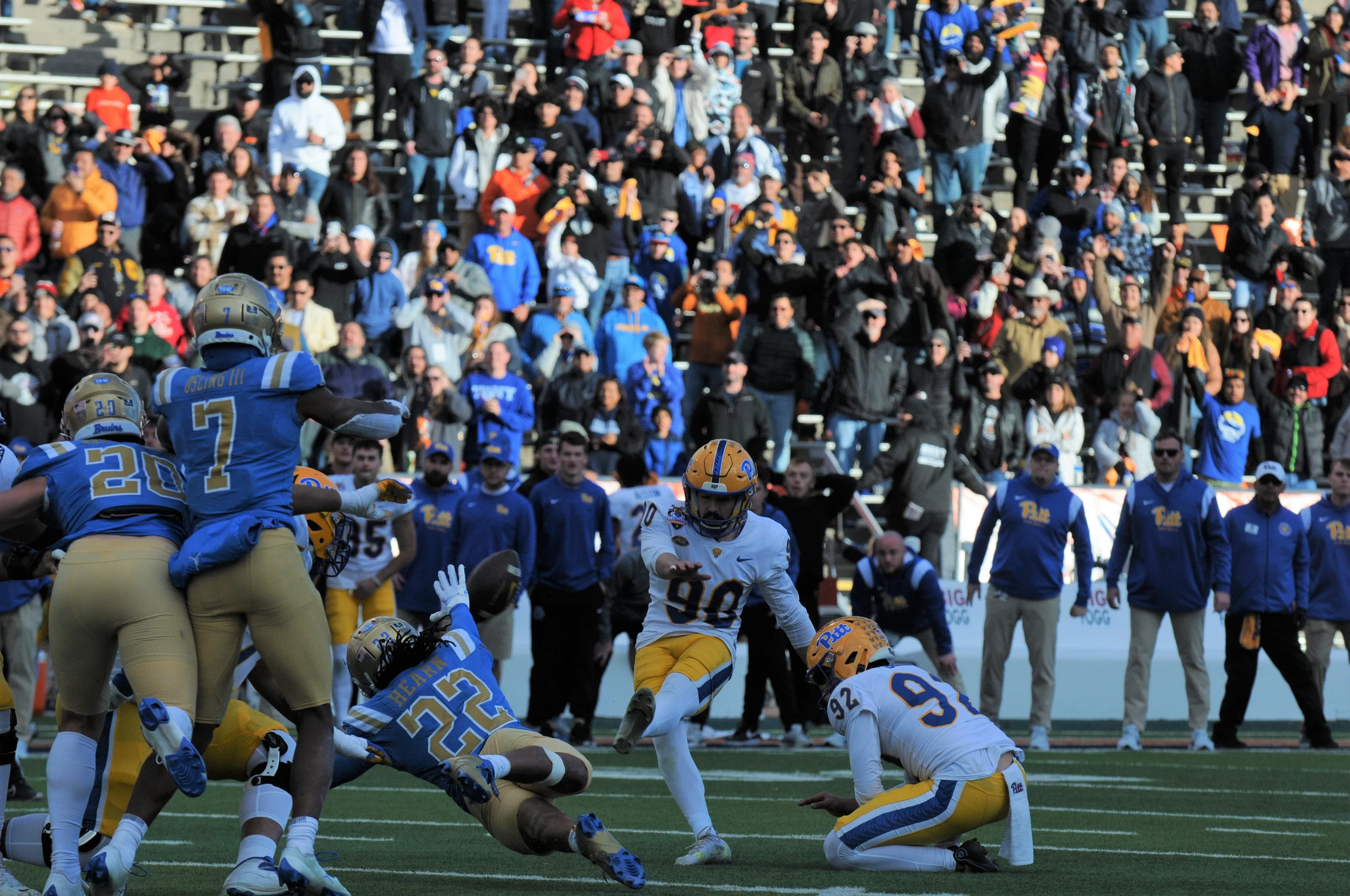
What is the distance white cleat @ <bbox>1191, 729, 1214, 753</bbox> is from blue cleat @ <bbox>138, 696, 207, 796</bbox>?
956 cm

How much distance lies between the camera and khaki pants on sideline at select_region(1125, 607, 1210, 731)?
1358 cm

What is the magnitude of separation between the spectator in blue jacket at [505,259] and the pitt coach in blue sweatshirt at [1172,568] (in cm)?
616

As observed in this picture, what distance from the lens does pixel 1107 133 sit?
68.5 feet

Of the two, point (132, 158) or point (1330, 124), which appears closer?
point (132, 158)

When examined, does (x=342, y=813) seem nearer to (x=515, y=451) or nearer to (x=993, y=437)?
(x=515, y=451)

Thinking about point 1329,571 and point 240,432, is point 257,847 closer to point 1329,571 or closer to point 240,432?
point 240,432

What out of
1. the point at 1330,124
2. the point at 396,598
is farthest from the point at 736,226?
the point at 1330,124

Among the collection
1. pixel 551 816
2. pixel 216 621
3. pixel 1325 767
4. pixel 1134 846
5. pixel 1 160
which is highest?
pixel 1 160

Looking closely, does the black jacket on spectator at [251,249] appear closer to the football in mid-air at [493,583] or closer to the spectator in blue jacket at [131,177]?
the spectator in blue jacket at [131,177]

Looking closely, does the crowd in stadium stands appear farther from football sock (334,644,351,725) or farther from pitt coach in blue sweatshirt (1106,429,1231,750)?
football sock (334,644,351,725)

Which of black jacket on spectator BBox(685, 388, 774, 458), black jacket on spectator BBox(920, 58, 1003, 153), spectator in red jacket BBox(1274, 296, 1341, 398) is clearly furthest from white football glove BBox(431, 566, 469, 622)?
black jacket on spectator BBox(920, 58, 1003, 153)

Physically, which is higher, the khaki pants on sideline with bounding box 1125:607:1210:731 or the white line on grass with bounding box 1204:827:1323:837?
the white line on grass with bounding box 1204:827:1323:837

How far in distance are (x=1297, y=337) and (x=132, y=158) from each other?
1160 centimetres

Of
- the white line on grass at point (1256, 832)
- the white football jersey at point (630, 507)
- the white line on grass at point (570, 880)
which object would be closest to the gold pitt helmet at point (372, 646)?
the white line on grass at point (570, 880)
